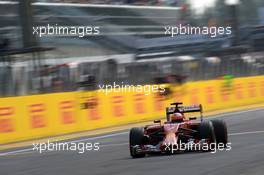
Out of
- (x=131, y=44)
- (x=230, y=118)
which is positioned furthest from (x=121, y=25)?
(x=230, y=118)

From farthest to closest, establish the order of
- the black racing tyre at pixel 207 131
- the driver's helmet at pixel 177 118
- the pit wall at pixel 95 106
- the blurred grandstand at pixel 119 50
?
the blurred grandstand at pixel 119 50, the pit wall at pixel 95 106, the driver's helmet at pixel 177 118, the black racing tyre at pixel 207 131

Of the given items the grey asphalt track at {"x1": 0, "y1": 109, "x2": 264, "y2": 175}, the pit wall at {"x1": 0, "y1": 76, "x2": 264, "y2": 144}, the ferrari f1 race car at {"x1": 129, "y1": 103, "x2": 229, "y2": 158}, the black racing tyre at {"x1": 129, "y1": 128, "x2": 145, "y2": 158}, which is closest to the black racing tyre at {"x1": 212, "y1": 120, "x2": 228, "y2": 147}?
the ferrari f1 race car at {"x1": 129, "y1": 103, "x2": 229, "y2": 158}

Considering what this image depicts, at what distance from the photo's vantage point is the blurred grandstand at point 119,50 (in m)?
18.6

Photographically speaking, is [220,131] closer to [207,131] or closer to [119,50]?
[207,131]

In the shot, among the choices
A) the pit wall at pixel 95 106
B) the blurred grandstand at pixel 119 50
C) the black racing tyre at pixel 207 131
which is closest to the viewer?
the black racing tyre at pixel 207 131

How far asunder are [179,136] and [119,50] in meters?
18.9

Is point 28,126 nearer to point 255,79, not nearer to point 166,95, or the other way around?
point 166,95

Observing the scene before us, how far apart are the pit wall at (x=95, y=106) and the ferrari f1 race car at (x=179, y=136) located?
5762 millimetres

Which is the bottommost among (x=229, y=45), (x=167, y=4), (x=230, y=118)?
(x=230, y=118)

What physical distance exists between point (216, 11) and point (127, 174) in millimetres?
27222

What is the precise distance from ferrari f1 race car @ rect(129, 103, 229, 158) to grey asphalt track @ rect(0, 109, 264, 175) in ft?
0.57

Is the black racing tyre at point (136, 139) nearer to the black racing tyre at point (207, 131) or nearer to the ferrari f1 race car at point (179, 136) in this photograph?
the ferrari f1 race car at point (179, 136)

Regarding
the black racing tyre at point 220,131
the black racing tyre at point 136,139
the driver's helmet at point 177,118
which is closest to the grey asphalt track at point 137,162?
the black racing tyre at point 136,139

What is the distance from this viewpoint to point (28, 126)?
15.3m
